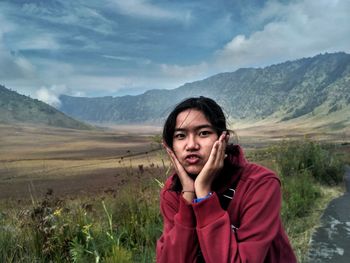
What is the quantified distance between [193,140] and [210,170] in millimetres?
194

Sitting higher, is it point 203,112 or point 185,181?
point 203,112

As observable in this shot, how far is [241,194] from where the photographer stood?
6.57ft

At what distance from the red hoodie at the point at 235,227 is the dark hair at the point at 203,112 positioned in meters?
0.23

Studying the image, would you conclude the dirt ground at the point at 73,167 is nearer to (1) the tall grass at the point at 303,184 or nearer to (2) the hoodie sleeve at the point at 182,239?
(2) the hoodie sleeve at the point at 182,239

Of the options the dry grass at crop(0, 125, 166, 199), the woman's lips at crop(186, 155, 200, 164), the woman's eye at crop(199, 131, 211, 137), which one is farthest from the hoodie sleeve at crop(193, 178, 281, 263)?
the dry grass at crop(0, 125, 166, 199)

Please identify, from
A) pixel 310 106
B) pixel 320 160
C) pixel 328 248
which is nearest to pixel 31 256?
pixel 328 248

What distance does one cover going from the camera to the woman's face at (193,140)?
6.77 feet

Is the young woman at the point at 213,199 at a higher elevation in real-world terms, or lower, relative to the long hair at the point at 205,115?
lower

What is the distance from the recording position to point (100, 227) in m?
4.47

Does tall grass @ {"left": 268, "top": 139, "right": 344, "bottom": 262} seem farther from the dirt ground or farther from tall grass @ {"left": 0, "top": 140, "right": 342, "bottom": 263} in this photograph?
the dirt ground

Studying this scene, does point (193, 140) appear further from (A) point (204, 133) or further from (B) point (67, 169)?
(B) point (67, 169)

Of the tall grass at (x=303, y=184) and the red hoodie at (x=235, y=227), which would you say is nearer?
the red hoodie at (x=235, y=227)

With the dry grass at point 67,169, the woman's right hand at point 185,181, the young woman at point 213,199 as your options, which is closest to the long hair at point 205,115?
the young woman at point 213,199

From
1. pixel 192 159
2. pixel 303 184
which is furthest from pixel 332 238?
pixel 192 159
